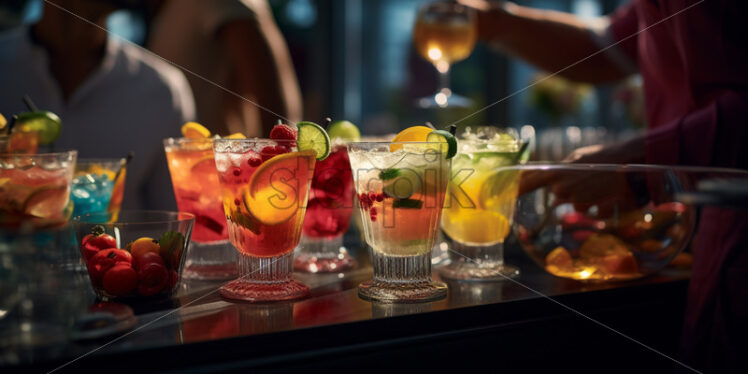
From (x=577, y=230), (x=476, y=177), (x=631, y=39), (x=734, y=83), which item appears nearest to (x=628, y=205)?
(x=577, y=230)

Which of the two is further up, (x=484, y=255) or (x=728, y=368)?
(x=484, y=255)

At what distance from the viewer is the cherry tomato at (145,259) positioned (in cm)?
107

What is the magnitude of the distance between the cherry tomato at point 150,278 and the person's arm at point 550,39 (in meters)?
1.71

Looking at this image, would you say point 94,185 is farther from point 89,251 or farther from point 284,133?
point 284,133

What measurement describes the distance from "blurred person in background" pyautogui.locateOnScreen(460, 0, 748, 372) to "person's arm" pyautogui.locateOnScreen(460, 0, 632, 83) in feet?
2.01

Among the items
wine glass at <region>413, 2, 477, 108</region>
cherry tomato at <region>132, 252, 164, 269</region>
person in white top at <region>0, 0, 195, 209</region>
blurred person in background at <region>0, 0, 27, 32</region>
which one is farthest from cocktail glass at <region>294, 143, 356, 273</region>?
blurred person in background at <region>0, 0, 27, 32</region>

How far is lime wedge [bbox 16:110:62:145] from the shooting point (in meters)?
1.28

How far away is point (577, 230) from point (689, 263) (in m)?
0.39

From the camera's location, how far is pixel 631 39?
218 centimetres

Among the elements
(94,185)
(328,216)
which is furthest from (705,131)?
(94,185)

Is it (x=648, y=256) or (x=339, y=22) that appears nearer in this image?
(x=648, y=256)

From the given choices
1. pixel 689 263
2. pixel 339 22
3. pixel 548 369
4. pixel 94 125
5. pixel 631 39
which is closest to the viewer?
pixel 548 369

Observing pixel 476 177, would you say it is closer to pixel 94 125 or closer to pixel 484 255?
pixel 484 255

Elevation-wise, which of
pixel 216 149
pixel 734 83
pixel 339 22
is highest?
pixel 339 22
